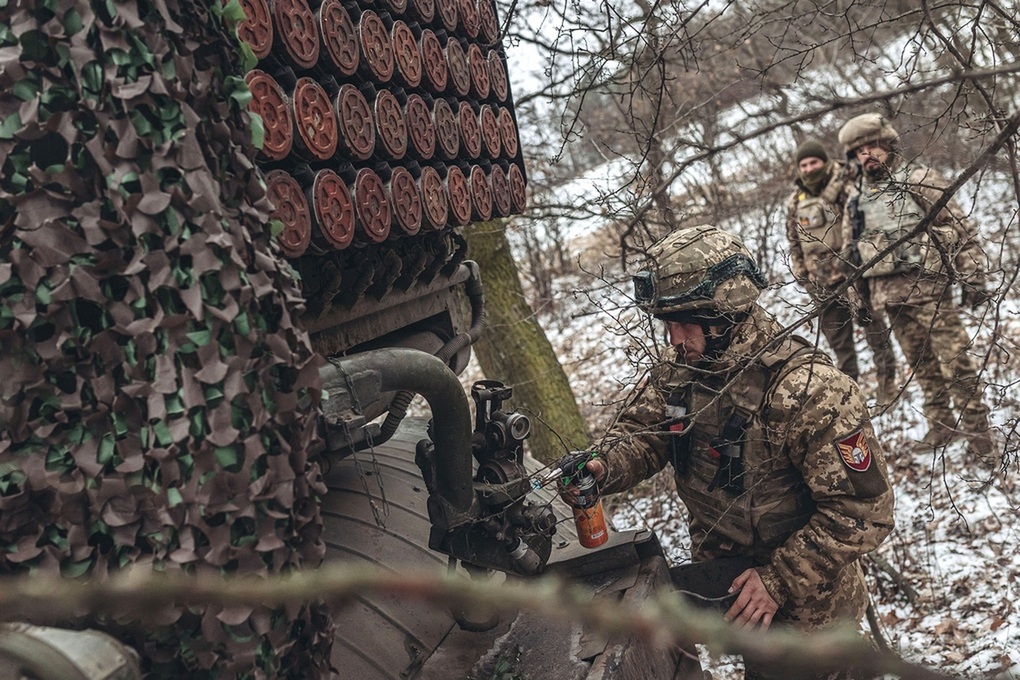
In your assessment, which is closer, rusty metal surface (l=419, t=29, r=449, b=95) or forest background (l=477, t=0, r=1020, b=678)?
forest background (l=477, t=0, r=1020, b=678)

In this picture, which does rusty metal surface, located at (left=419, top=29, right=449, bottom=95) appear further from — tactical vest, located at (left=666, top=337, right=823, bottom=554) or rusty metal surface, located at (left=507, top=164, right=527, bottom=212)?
tactical vest, located at (left=666, top=337, right=823, bottom=554)

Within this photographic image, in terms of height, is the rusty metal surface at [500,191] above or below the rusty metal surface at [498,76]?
below

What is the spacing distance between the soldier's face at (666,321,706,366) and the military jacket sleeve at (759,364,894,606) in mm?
373

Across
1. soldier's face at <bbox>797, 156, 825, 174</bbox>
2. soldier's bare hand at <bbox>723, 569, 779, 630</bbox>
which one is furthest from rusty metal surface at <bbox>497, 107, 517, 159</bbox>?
soldier's face at <bbox>797, 156, 825, 174</bbox>

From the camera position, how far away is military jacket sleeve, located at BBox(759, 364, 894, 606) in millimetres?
3602

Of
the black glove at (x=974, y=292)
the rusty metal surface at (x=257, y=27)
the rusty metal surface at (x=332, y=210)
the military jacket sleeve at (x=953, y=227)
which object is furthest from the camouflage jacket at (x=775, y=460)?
the rusty metal surface at (x=257, y=27)

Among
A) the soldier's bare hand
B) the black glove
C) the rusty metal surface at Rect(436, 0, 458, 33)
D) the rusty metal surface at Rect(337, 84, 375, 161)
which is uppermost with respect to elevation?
the rusty metal surface at Rect(436, 0, 458, 33)

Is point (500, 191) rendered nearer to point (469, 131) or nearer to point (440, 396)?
point (469, 131)

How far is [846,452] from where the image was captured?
3.60 m

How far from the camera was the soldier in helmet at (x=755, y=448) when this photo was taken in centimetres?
362

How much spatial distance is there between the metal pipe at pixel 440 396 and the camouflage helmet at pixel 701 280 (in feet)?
3.19

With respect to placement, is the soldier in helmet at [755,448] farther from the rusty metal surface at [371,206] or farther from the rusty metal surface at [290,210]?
the rusty metal surface at [290,210]

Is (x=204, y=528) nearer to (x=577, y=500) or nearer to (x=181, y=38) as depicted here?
(x=181, y=38)

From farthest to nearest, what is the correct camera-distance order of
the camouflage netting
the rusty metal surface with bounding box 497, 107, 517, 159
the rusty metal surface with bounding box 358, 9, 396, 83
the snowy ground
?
the snowy ground → the rusty metal surface with bounding box 497, 107, 517, 159 → the rusty metal surface with bounding box 358, 9, 396, 83 → the camouflage netting
